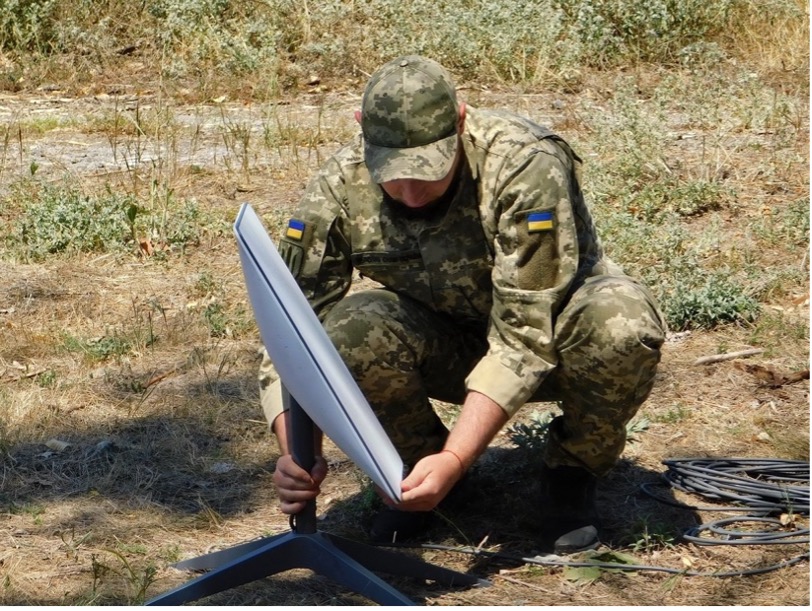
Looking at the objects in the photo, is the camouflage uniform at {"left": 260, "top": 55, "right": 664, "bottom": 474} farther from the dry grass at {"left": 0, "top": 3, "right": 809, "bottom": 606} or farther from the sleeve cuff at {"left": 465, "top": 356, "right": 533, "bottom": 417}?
the dry grass at {"left": 0, "top": 3, "right": 809, "bottom": 606}

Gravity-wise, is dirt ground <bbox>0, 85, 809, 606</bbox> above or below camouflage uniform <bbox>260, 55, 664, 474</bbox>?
below

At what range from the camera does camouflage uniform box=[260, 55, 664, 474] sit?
291 cm

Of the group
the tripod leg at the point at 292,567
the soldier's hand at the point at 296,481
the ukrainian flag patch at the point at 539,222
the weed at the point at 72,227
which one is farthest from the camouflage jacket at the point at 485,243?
the weed at the point at 72,227

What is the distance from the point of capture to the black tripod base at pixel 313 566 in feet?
9.43

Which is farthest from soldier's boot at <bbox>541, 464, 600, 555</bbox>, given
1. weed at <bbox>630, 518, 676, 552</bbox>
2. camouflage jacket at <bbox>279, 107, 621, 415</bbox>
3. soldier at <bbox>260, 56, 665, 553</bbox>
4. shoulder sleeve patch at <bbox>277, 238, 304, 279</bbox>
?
shoulder sleeve patch at <bbox>277, 238, 304, 279</bbox>

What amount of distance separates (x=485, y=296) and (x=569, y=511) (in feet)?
1.98

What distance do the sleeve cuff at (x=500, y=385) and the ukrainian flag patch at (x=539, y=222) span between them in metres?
0.32

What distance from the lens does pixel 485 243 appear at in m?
3.18

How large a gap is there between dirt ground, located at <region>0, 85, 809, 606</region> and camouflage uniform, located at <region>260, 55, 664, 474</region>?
32 centimetres

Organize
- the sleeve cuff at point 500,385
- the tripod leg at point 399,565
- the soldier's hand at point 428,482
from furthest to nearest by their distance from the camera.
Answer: the tripod leg at point 399,565 → the sleeve cuff at point 500,385 → the soldier's hand at point 428,482

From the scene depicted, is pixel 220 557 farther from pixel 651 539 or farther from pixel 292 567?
pixel 651 539

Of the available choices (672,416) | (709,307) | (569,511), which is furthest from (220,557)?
(709,307)

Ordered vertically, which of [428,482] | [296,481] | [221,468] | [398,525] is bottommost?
[221,468]

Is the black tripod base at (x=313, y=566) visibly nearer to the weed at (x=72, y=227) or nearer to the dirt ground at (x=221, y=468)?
the dirt ground at (x=221, y=468)
